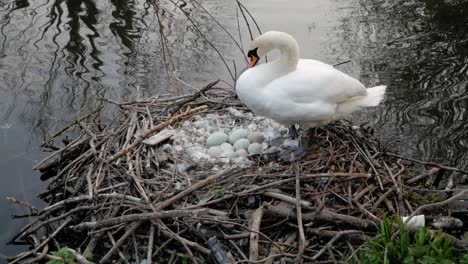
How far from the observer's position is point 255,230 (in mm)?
4441

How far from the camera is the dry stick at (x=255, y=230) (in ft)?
14.3

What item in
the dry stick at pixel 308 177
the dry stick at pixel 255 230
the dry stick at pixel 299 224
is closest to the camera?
the dry stick at pixel 299 224

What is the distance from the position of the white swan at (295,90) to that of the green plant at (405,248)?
48.4 inches

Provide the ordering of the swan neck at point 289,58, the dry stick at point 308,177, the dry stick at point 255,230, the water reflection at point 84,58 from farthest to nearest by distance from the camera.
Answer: the water reflection at point 84,58
the swan neck at point 289,58
the dry stick at point 308,177
the dry stick at point 255,230

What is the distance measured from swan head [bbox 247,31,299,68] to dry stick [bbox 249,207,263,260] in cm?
141

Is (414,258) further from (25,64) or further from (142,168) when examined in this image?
(25,64)

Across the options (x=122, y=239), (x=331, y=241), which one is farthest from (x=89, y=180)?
(x=331, y=241)

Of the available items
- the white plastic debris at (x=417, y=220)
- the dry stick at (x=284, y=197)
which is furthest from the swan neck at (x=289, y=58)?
the white plastic debris at (x=417, y=220)

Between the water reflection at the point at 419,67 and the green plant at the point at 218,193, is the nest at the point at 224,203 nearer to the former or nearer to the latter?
the green plant at the point at 218,193

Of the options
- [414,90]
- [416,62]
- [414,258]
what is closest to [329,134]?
[414,258]

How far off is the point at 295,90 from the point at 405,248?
5.20 feet

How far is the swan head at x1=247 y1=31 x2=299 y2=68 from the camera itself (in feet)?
17.2

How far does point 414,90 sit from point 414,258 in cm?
474

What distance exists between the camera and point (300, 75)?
5.12 metres
